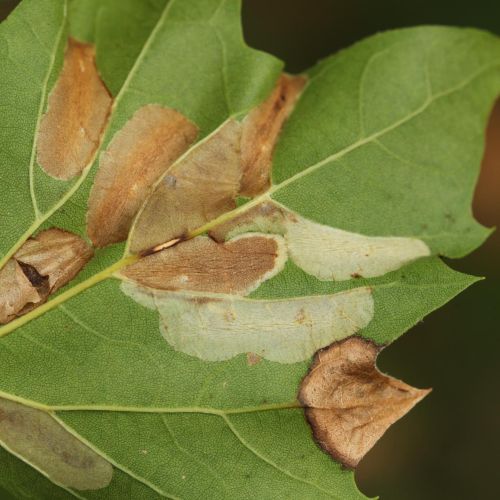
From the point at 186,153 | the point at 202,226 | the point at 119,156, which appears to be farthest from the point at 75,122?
the point at 202,226

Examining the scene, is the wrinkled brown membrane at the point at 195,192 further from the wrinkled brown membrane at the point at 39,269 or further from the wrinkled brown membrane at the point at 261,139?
the wrinkled brown membrane at the point at 39,269

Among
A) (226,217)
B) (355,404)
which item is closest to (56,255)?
(226,217)

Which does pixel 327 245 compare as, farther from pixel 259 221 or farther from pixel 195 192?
pixel 195 192

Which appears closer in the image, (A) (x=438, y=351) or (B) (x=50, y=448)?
(B) (x=50, y=448)

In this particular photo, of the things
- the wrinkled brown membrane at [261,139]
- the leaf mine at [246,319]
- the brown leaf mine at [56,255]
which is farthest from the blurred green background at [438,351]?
the brown leaf mine at [56,255]

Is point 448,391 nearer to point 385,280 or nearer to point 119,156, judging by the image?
point 385,280

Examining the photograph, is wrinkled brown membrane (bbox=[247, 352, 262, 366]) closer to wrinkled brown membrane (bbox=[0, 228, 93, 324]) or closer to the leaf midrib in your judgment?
the leaf midrib

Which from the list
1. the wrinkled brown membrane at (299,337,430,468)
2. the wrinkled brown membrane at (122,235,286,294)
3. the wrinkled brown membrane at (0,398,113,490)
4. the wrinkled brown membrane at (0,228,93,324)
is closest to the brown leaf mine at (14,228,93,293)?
the wrinkled brown membrane at (0,228,93,324)
